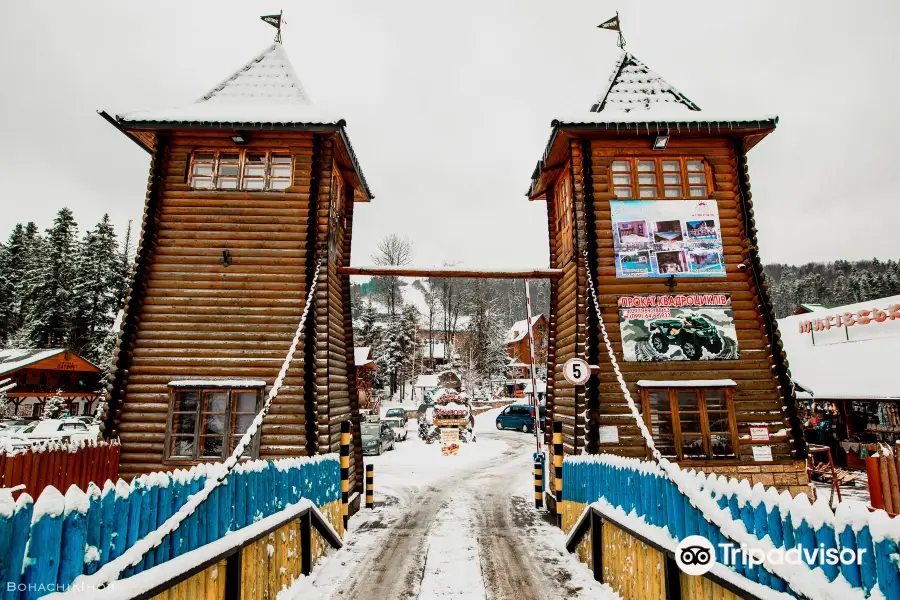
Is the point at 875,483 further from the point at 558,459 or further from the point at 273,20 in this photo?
the point at 273,20

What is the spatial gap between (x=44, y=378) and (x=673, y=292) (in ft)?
142

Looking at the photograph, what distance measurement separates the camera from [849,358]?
1953cm

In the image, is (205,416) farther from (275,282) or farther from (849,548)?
(849,548)

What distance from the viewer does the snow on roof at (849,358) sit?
1648 cm

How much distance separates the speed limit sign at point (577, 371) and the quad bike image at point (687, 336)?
1.74 m

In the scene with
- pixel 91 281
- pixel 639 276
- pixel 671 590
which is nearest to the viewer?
pixel 671 590

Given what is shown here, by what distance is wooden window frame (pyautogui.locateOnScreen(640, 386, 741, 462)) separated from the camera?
946cm

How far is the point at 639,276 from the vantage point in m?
10.3

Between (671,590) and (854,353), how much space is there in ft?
71.3

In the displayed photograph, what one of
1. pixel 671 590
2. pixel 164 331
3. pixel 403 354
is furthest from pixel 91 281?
pixel 671 590

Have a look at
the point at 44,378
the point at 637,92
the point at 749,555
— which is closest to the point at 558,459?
the point at 749,555

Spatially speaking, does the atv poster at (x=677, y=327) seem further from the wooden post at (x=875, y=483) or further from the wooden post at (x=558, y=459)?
the wooden post at (x=875, y=483)

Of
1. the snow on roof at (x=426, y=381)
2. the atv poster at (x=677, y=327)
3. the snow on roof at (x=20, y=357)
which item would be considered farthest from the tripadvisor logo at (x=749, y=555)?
the snow on roof at (x=426, y=381)

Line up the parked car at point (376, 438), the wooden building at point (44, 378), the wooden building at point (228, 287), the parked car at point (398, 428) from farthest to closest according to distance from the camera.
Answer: the wooden building at point (44, 378), the parked car at point (398, 428), the parked car at point (376, 438), the wooden building at point (228, 287)
